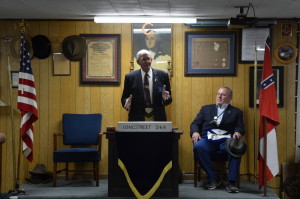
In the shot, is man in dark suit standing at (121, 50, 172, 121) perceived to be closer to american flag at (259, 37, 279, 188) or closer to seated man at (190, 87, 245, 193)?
seated man at (190, 87, 245, 193)

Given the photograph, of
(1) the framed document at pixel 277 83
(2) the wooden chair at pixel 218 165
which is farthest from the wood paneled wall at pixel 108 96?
(2) the wooden chair at pixel 218 165

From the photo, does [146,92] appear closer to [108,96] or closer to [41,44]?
[108,96]

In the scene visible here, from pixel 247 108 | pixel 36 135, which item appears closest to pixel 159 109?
pixel 247 108

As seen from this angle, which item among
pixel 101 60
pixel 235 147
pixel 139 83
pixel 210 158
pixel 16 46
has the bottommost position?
pixel 210 158

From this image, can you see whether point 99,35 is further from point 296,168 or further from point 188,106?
point 296,168

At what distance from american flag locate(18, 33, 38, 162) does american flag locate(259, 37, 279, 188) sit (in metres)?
2.71

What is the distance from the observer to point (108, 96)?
21.0ft

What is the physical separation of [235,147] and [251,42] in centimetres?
169

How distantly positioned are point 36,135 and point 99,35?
5.45 ft

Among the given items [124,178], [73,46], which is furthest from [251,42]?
[124,178]

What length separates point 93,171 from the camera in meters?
5.96

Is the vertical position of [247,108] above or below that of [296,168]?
above

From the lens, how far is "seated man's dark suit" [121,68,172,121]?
561 centimetres


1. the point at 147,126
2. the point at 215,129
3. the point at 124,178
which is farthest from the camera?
the point at 215,129
